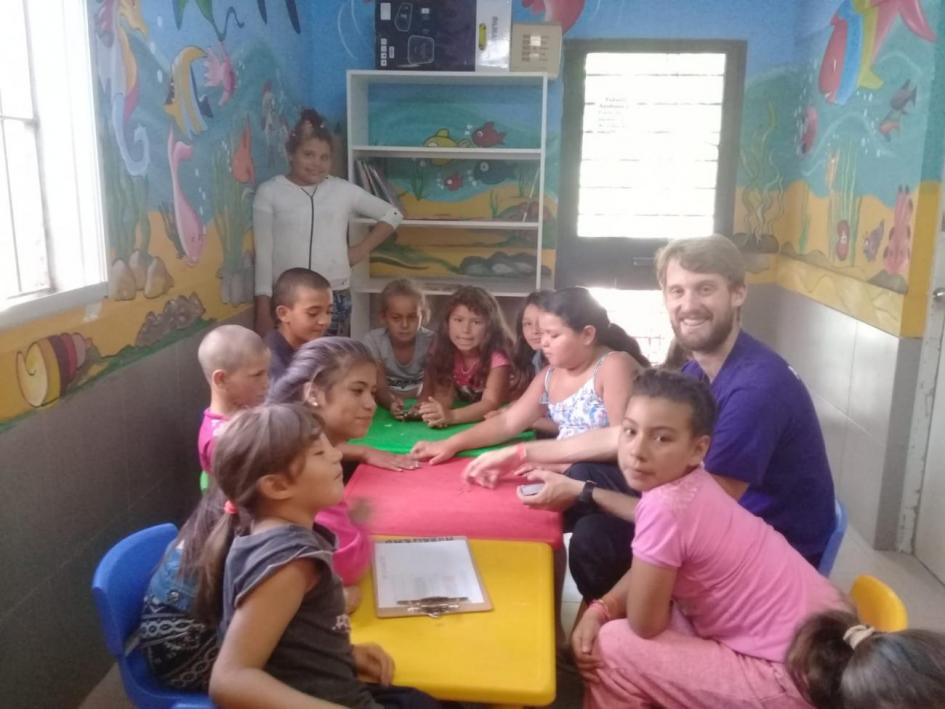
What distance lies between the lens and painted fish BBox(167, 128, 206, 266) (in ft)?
8.86

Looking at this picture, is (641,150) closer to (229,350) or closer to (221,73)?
(221,73)

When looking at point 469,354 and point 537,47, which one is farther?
point 537,47

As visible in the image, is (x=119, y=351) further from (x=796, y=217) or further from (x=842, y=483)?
(x=796, y=217)

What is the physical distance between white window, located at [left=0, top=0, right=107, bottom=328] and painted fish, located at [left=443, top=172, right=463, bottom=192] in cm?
257

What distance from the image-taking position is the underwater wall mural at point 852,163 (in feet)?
9.74

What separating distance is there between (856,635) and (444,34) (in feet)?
11.7

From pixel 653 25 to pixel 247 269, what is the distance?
255cm

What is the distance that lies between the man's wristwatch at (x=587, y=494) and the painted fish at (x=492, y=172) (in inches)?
111

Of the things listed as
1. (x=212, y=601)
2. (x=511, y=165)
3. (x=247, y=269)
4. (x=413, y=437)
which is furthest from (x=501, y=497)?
(x=511, y=165)

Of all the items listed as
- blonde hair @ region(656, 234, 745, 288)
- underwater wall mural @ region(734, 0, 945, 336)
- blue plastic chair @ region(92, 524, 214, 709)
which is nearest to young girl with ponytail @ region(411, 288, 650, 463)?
blonde hair @ region(656, 234, 745, 288)

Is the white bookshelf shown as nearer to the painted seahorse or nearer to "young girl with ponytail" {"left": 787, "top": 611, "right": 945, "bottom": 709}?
the painted seahorse

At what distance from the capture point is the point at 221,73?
3111 millimetres

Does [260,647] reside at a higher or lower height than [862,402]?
higher

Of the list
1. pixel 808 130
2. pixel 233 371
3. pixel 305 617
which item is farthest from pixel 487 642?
pixel 808 130
